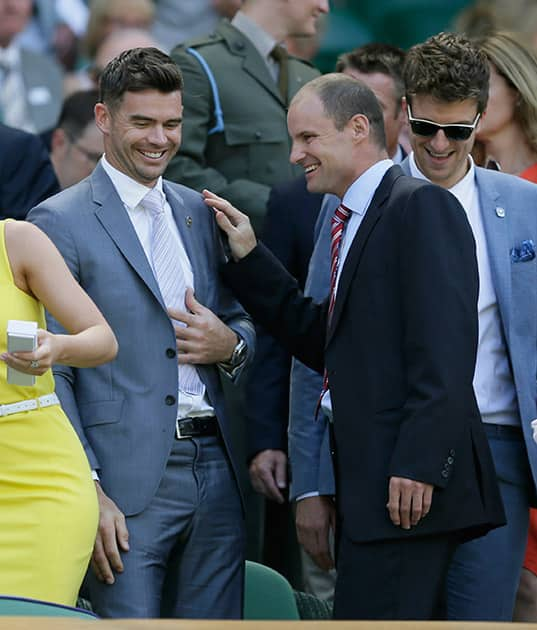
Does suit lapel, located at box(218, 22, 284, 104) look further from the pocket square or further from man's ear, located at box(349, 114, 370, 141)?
the pocket square

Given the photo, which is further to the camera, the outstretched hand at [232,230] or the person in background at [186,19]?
the person in background at [186,19]

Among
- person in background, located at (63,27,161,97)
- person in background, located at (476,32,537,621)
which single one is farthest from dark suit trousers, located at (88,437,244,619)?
person in background, located at (63,27,161,97)

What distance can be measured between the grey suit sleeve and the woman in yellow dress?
359 millimetres

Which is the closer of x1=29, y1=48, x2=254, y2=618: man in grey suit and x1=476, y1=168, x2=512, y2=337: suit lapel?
x1=29, y1=48, x2=254, y2=618: man in grey suit

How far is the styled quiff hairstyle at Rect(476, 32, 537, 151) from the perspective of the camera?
507 cm

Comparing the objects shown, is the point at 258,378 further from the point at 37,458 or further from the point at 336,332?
the point at 37,458

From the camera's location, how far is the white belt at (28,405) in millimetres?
3574

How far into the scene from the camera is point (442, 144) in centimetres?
438

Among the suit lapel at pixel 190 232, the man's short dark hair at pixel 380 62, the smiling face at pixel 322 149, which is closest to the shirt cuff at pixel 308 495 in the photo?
the suit lapel at pixel 190 232

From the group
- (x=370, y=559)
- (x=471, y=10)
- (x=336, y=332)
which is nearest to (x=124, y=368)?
(x=336, y=332)

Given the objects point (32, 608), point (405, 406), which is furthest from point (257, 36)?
point (32, 608)

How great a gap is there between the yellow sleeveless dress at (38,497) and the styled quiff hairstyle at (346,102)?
3.72ft

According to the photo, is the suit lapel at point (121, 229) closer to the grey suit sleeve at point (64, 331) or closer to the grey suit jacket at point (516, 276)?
the grey suit sleeve at point (64, 331)

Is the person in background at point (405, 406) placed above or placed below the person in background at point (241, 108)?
Result: below
